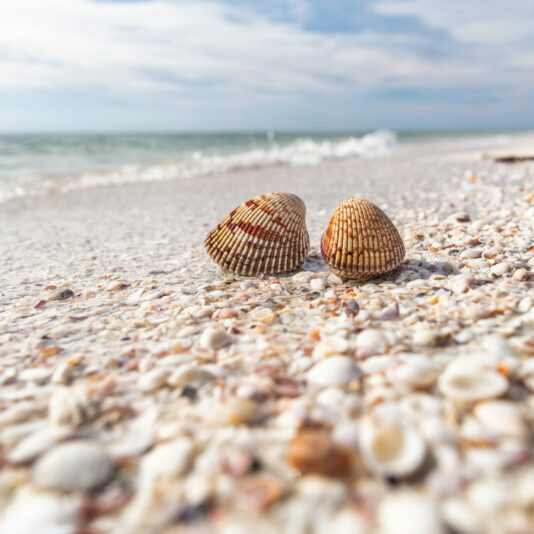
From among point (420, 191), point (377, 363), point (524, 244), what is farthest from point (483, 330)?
point (420, 191)

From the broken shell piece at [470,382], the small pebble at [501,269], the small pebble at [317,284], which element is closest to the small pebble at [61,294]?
the small pebble at [317,284]

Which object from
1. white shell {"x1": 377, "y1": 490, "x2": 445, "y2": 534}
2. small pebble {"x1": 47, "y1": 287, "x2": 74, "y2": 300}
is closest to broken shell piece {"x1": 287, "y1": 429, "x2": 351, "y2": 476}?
white shell {"x1": 377, "y1": 490, "x2": 445, "y2": 534}

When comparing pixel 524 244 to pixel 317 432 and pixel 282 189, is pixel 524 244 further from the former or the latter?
pixel 282 189

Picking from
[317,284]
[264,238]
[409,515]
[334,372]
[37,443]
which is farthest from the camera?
[264,238]

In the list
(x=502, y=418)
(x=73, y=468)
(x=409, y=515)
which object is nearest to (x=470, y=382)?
(x=502, y=418)

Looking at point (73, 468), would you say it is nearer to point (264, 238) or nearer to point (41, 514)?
point (41, 514)

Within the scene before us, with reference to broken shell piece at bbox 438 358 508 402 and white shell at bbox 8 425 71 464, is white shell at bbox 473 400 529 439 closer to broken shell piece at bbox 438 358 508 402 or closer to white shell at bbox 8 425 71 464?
broken shell piece at bbox 438 358 508 402
